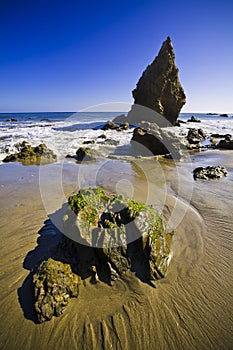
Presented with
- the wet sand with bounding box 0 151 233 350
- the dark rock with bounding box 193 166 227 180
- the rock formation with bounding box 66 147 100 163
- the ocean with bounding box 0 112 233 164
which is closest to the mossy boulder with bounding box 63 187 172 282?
the wet sand with bounding box 0 151 233 350

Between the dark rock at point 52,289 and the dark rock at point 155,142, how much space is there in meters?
9.12

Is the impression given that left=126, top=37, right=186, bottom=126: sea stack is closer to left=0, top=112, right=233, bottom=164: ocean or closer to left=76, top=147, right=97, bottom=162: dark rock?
left=0, top=112, right=233, bottom=164: ocean

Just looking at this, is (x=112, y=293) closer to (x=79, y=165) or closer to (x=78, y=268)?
(x=78, y=268)

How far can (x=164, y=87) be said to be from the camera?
74.9ft

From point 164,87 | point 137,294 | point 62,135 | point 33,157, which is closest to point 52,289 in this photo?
point 137,294

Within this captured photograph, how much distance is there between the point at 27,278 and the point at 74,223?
96cm

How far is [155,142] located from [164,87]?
1498 cm

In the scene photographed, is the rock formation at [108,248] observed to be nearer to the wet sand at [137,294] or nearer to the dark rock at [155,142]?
the wet sand at [137,294]

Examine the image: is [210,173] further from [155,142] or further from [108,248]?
[108,248]

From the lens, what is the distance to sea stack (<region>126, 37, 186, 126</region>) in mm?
22703

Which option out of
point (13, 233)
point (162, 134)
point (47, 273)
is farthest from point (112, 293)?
point (162, 134)

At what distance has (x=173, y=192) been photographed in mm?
5414

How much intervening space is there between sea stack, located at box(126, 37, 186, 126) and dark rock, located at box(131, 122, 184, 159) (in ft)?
43.5

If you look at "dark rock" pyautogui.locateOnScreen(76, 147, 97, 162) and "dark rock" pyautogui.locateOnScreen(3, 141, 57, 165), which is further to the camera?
"dark rock" pyautogui.locateOnScreen(76, 147, 97, 162)
